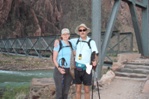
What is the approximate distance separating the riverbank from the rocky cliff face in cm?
978

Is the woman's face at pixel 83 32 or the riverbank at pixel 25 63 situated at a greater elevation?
the woman's face at pixel 83 32

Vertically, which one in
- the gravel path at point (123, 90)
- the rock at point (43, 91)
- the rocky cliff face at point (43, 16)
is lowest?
the gravel path at point (123, 90)

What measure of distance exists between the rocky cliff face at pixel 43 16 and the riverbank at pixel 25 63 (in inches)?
385

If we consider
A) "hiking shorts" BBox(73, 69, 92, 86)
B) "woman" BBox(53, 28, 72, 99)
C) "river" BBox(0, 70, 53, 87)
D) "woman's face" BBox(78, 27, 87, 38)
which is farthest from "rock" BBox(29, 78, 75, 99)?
"river" BBox(0, 70, 53, 87)

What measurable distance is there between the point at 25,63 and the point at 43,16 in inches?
640

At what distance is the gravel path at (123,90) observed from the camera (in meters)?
6.08

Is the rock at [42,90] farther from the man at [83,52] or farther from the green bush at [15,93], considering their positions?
the man at [83,52]

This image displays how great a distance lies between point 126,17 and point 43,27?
1457 cm

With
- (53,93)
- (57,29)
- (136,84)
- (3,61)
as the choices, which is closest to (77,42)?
(53,93)

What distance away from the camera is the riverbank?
17.6m

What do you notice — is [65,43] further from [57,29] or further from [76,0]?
[76,0]

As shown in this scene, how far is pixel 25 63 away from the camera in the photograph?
18641 mm

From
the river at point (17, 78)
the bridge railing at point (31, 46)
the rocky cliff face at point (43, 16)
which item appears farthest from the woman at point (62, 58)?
the rocky cliff face at point (43, 16)

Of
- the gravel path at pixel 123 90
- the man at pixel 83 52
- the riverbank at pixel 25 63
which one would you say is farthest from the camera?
the riverbank at pixel 25 63
